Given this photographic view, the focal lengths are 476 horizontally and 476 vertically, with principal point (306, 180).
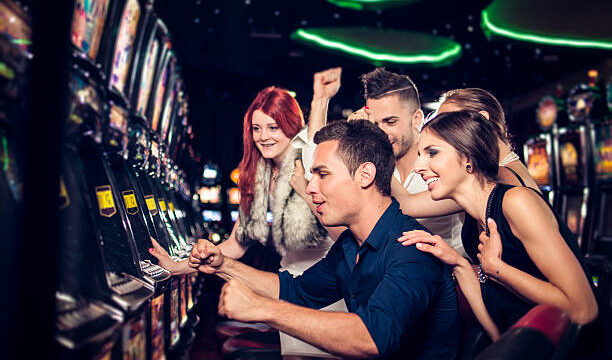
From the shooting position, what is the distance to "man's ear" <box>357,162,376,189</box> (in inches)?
64.9

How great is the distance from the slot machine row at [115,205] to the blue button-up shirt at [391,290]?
1.76ft

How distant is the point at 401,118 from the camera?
2412 millimetres

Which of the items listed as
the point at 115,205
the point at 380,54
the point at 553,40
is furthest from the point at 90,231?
the point at 380,54

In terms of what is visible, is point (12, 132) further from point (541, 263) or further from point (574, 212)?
point (574, 212)

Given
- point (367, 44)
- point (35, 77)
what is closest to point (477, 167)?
point (35, 77)

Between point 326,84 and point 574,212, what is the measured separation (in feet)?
14.2

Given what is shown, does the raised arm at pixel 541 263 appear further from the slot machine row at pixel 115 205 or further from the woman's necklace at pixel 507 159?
the slot machine row at pixel 115 205

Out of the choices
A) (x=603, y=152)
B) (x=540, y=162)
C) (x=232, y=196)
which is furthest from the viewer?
(x=232, y=196)

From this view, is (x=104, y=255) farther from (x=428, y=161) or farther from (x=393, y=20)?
(x=393, y=20)

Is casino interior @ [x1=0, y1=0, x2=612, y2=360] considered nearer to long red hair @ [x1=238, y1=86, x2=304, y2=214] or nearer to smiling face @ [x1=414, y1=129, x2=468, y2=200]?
long red hair @ [x1=238, y1=86, x2=304, y2=214]

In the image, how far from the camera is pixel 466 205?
5.51 ft

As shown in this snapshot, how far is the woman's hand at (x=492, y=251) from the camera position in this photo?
4.85ft

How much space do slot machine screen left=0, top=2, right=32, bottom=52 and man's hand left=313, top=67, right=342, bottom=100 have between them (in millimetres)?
1468

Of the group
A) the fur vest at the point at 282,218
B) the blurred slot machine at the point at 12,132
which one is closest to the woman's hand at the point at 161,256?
the fur vest at the point at 282,218
